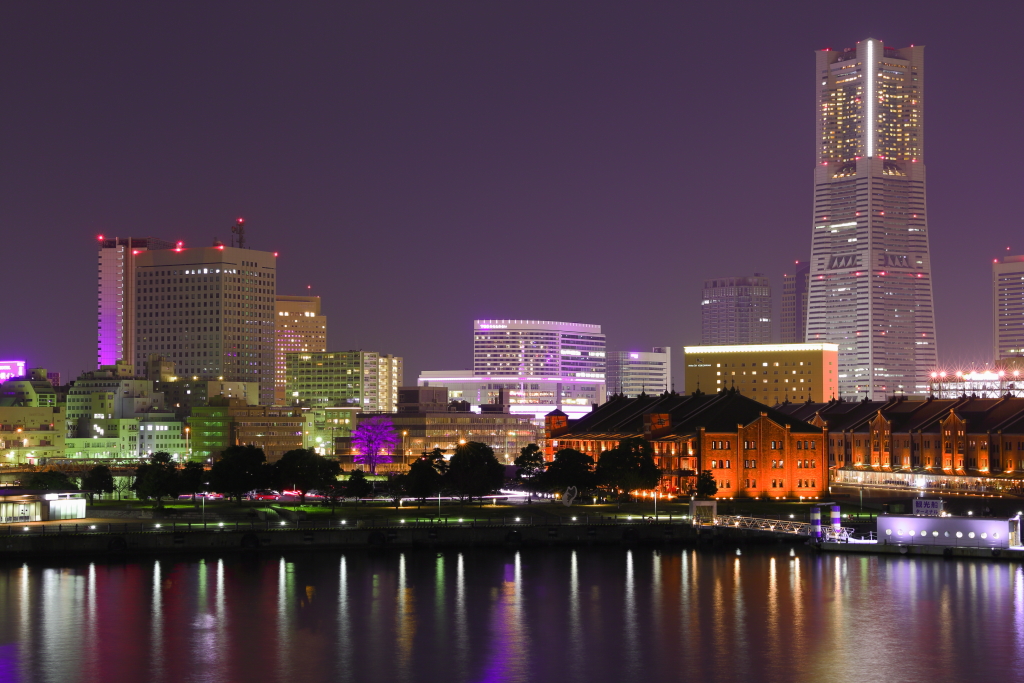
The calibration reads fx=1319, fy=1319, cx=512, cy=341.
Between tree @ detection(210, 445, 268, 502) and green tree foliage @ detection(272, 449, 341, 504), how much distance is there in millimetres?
1957

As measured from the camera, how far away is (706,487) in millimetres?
140125

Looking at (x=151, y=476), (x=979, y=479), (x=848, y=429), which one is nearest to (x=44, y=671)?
(x=151, y=476)

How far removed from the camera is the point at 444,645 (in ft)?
235

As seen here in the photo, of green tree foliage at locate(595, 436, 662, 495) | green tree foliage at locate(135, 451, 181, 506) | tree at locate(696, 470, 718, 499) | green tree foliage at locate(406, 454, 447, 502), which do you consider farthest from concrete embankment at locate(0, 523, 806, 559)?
green tree foliage at locate(135, 451, 181, 506)

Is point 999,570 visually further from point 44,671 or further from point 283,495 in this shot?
point 283,495

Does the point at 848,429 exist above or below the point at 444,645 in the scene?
above

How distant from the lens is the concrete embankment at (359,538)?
104188 millimetres

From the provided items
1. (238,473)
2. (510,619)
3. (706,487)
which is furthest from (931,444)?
(510,619)

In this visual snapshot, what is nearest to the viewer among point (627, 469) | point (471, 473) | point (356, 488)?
point (627, 469)

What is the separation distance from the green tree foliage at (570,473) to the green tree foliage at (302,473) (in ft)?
80.7

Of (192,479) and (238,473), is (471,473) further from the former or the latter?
(192,479)

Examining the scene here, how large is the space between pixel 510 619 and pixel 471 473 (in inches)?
2669

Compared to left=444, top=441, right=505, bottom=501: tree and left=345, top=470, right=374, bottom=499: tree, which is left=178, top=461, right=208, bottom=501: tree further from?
left=444, top=441, right=505, bottom=501: tree

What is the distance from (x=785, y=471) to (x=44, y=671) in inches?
3825
